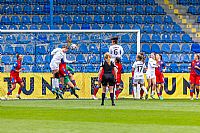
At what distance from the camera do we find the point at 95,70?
31.1 m

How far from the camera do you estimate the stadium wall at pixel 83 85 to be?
30.5 metres

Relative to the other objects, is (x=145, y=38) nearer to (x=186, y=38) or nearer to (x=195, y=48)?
(x=186, y=38)

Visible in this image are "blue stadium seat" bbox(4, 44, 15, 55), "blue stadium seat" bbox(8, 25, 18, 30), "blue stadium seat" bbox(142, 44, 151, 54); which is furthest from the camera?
"blue stadium seat" bbox(8, 25, 18, 30)

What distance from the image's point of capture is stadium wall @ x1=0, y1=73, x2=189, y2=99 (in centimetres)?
3053

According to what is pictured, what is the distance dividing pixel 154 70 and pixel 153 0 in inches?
395

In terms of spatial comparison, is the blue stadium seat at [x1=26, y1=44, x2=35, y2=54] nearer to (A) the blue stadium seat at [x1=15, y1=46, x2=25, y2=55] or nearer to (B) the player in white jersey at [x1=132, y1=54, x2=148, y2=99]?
(A) the blue stadium seat at [x1=15, y1=46, x2=25, y2=55]

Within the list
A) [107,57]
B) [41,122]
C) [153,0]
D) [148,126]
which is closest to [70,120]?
[41,122]

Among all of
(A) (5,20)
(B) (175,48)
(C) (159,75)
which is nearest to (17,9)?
(A) (5,20)

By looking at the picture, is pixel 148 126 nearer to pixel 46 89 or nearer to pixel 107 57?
pixel 107 57

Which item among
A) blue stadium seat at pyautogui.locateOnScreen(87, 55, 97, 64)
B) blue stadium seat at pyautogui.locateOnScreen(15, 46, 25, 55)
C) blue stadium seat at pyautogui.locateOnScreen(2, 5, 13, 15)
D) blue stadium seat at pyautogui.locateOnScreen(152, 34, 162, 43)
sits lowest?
blue stadium seat at pyautogui.locateOnScreen(87, 55, 97, 64)

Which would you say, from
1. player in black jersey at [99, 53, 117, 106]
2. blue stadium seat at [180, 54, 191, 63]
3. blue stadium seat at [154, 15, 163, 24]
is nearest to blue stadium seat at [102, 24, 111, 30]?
blue stadium seat at [154, 15, 163, 24]

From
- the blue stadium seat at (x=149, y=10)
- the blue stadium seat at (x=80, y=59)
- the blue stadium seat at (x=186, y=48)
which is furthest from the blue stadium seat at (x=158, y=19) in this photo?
the blue stadium seat at (x=80, y=59)

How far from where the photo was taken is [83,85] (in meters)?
30.8

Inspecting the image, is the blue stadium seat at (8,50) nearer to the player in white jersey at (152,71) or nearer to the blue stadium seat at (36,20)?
the blue stadium seat at (36,20)
